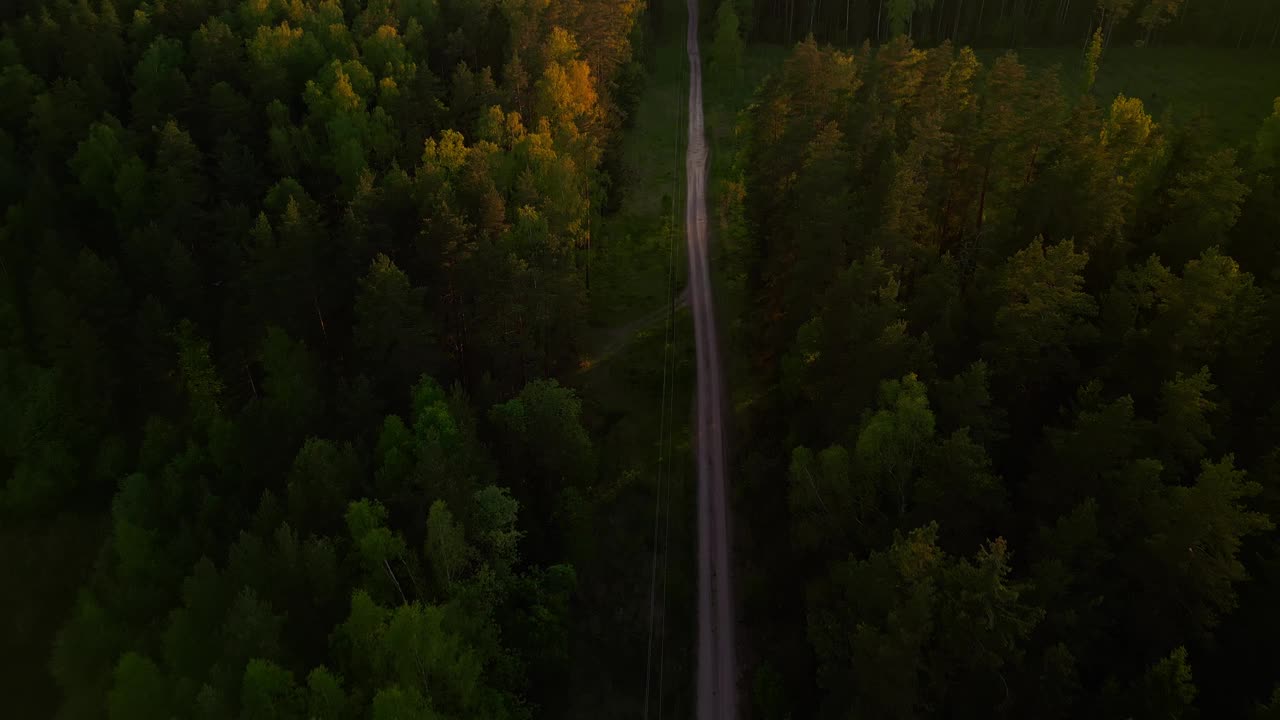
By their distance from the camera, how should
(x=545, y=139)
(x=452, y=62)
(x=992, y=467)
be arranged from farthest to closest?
(x=452, y=62) < (x=545, y=139) < (x=992, y=467)

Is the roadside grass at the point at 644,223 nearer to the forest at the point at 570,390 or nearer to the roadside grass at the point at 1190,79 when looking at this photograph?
the forest at the point at 570,390

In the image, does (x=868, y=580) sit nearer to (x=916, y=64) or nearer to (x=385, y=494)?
(x=385, y=494)

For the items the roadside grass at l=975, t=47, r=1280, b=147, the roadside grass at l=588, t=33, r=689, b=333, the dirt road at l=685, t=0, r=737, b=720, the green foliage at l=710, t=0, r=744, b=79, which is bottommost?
the dirt road at l=685, t=0, r=737, b=720

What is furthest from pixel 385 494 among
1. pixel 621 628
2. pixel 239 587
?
pixel 621 628

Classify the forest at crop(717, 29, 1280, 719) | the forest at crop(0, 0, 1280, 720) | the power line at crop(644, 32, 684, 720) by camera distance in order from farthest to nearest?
the power line at crop(644, 32, 684, 720) → the forest at crop(0, 0, 1280, 720) → the forest at crop(717, 29, 1280, 719)

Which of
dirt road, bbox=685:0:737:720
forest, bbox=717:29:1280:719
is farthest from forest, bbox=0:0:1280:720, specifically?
dirt road, bbox=685:0:737:720

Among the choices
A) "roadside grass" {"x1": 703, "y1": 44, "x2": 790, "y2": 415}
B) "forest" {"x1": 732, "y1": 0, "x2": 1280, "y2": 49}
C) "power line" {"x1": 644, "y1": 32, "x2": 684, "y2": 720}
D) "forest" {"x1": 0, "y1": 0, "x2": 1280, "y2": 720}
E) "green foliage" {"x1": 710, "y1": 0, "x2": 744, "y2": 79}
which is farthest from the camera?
"green foliage" {"x1": 710, "y1": 0, "x2": 744, "y2": 79}

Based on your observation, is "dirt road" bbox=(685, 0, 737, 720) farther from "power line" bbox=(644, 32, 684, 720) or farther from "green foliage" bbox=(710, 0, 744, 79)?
"green foliage" bbox=(710, 0, 744, 79)
